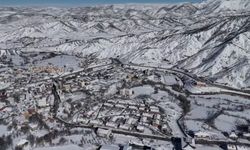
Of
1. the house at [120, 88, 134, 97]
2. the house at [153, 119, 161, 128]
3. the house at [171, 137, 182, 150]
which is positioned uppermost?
the house at [120, 88, 134, 97]

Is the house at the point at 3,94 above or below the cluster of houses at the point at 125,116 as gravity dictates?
above

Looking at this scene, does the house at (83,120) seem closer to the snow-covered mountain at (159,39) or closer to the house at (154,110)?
the house at (154,110)

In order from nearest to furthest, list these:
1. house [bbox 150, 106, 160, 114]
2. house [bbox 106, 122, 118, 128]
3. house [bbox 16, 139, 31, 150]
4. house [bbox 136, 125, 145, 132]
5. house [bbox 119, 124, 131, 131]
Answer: house [bbox 16, 139, 31, 150]
house [bbox 136, 125, 145, 132]
house [bbox 119, 124, 131, 131]
house [bbox 106, 122, 118, 128]
house [bbox 150, 106, 160, 114]

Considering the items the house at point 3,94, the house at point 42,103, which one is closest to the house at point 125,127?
the house at point 42,103

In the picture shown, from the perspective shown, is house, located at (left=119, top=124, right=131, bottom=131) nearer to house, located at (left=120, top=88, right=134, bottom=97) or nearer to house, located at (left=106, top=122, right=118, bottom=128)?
house, located at (left=106, top=122, right=118, bottom=128)

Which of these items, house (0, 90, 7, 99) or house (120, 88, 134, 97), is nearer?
house (0, 90, 7, 99)

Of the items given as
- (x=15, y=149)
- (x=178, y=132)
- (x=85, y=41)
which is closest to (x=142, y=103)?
(x=178, y=132)

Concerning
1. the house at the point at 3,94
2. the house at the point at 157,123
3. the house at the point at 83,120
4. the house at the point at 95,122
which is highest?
the house at the point at 3,94

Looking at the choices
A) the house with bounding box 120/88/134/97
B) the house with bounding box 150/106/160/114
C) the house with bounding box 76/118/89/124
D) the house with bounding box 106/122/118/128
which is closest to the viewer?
the house with bounding box 106/122/118/128

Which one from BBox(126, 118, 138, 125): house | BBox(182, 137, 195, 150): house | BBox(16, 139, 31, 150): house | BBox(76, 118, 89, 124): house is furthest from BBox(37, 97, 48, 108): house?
BBox(182, 137, 195, 150): house
